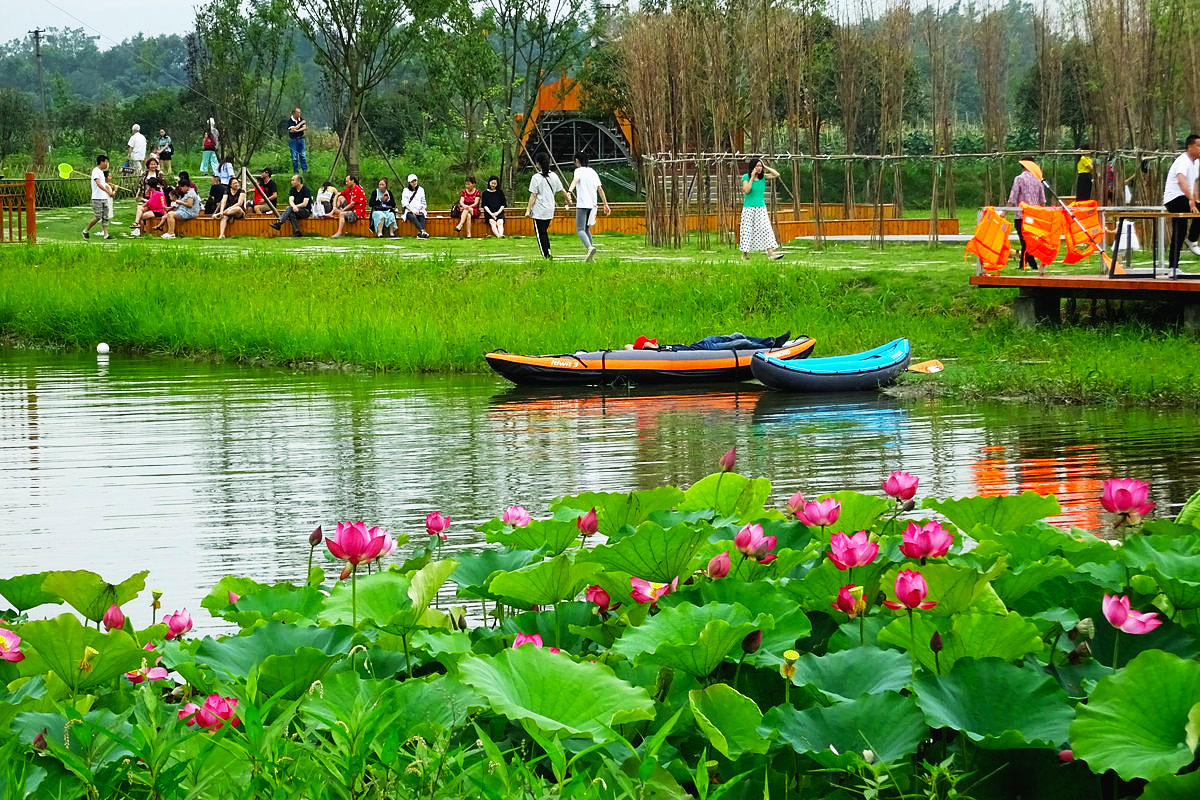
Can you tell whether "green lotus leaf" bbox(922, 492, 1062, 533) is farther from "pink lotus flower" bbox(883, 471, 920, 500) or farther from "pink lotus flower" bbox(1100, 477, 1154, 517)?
"pink lotus flower" bbox(1100, 477, 1154, 517)

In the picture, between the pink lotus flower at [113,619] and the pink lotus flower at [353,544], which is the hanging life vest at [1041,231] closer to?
the pink lotus flower at [353,544]

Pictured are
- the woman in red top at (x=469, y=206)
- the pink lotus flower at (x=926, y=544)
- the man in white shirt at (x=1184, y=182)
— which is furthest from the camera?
the woman in red top at (x=469, y=206)

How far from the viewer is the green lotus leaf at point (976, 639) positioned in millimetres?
2840

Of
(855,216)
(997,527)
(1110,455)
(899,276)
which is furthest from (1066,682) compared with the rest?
(855,216)

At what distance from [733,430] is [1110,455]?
2984 mm

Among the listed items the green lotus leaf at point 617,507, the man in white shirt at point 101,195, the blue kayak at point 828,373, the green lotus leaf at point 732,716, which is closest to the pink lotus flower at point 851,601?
the green lotus leaf at point 732,716

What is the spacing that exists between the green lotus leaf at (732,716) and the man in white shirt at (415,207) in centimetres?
2605

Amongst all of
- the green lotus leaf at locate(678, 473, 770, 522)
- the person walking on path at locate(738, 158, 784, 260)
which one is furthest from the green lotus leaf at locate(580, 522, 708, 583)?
the person walking on path at locate(738, 158, 784, 260)

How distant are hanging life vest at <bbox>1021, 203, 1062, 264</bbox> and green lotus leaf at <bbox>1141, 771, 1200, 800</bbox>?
14172 millimetres

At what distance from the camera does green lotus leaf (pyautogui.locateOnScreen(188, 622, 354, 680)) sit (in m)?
3.04

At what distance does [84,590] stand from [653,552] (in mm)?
1199

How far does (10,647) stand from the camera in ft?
9.98

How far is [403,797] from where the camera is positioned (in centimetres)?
252

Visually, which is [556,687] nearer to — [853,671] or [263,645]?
[853,671]
